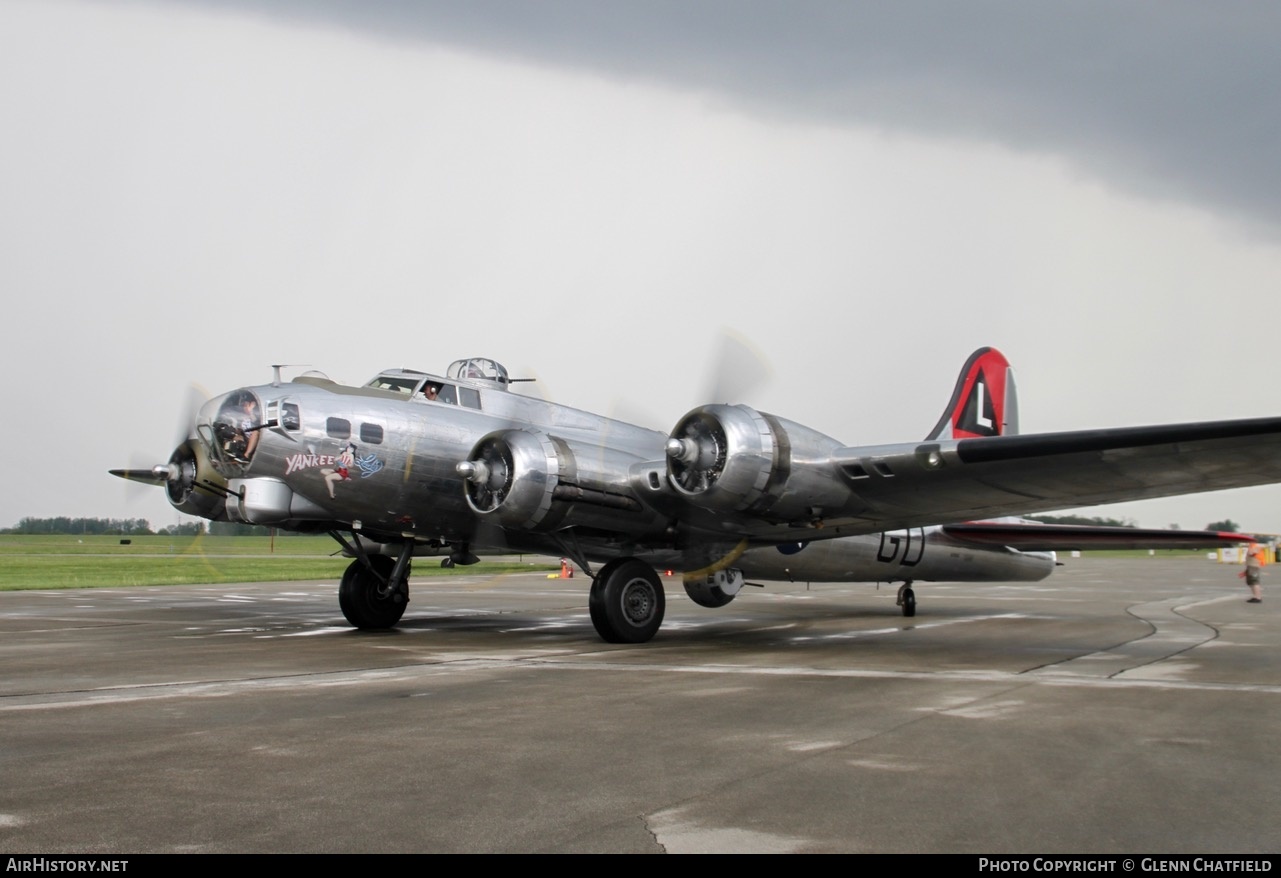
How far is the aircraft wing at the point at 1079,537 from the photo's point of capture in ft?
61.2

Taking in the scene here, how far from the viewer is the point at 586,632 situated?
1617 cm

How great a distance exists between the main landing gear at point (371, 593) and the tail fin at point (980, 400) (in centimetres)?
1117

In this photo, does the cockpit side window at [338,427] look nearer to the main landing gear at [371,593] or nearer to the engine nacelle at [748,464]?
the main landing gear at [371,593]

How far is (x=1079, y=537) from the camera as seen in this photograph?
19.5 m

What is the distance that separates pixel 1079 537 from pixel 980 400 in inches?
132

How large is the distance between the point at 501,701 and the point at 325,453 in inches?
231

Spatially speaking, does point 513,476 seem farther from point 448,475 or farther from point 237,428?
point 237,428

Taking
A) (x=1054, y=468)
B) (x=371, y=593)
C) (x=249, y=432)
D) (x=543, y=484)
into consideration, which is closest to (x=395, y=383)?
(x=249, y=432)

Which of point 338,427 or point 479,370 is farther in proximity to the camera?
point 479,370

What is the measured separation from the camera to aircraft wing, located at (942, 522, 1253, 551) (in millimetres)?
18641

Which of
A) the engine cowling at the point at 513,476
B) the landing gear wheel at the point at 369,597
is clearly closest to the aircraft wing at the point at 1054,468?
the engine cowling at the point at 513,476

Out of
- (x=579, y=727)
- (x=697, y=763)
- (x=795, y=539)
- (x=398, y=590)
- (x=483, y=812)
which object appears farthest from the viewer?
(x=398, y=590)
